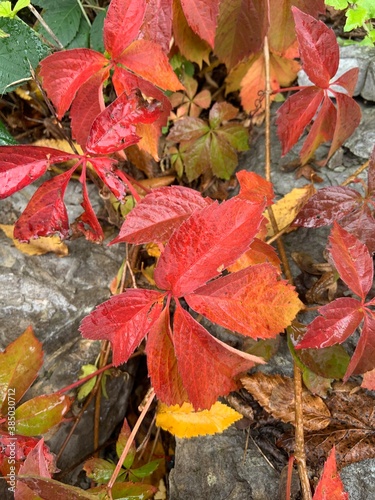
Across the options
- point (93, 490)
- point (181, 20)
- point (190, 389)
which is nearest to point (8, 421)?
point (93, 490)

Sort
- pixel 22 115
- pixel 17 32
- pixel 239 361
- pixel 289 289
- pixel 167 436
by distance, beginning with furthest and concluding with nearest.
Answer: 1. pixel 22 115
2. pixel 167 436
3. pixel 17 32
4. pixel 239 361
5. pixel 289 289

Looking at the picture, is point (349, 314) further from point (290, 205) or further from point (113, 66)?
point (113, 66)

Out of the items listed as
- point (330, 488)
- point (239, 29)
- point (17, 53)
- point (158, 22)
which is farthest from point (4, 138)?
point (330, 488)

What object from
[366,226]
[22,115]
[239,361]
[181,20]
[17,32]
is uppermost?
[17,32]

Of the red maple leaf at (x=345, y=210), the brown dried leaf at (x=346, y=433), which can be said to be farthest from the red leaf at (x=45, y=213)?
the brown dried leaf at (x=346, y=433)

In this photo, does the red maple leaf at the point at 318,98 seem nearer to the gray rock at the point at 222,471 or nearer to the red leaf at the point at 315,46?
the red leaf at the point at 315,46

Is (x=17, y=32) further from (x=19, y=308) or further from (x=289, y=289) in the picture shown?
(x=289, y=289)

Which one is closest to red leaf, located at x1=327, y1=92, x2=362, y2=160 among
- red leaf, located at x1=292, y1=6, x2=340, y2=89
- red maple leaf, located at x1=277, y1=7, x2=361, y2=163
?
red maple leaf, located at x1=277, y1=7, x2=361, y2=163
